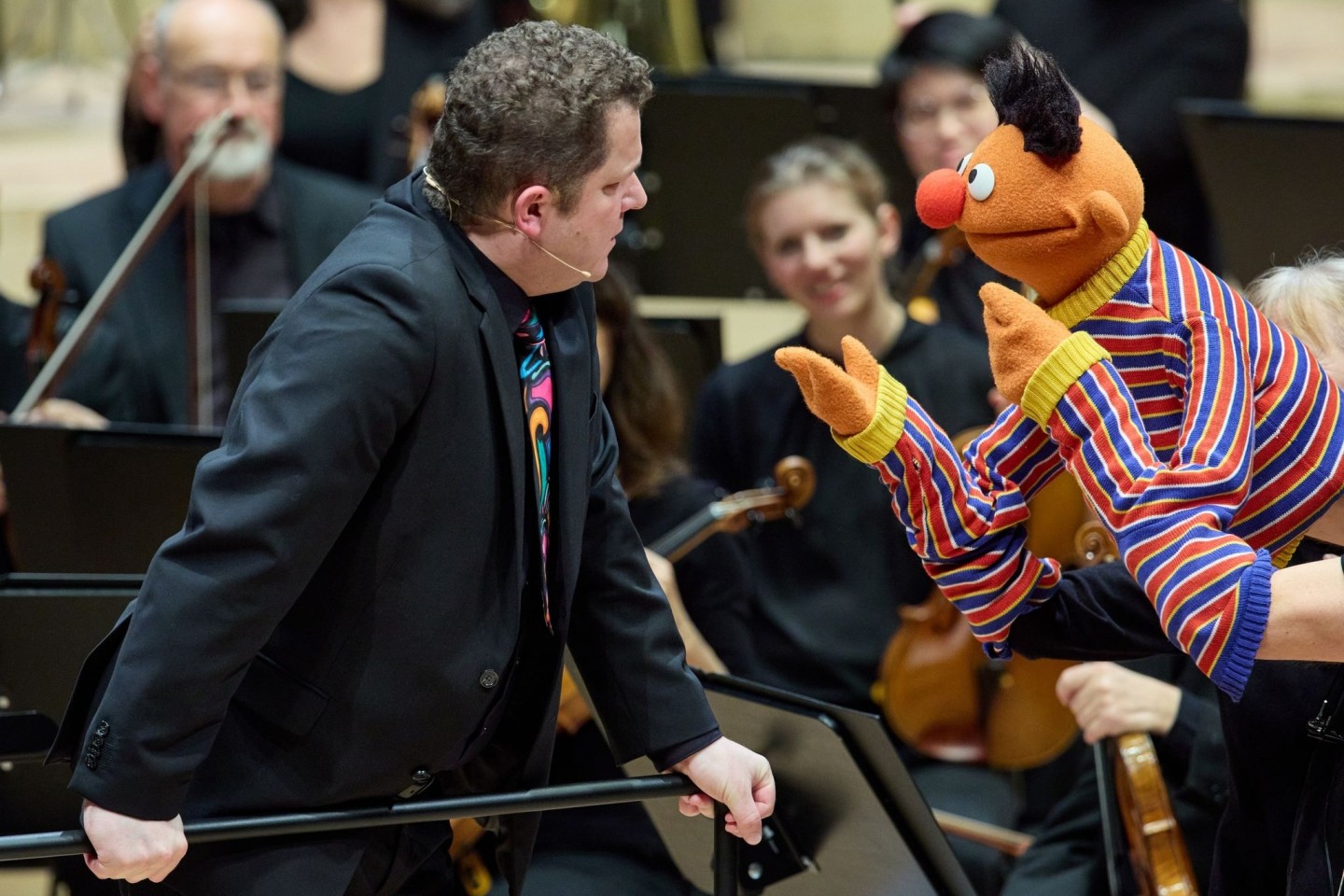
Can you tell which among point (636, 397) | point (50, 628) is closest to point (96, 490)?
point (50, 628)

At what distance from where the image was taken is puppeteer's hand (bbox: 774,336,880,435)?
1.43 metres

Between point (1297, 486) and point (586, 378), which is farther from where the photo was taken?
point (586, 378)

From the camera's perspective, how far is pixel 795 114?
3531 millimetres

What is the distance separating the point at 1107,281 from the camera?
4.64 feet

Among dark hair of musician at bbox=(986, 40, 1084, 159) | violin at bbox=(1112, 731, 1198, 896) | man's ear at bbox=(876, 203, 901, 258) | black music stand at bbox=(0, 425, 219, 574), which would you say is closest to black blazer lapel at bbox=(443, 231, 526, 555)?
dark hair of musician at bbox=(986, 40, 1084, 159)

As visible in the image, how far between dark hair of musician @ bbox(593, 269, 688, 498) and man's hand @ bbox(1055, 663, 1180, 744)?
2.52ft

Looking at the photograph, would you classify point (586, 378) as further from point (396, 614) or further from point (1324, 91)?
point (1324, 91)

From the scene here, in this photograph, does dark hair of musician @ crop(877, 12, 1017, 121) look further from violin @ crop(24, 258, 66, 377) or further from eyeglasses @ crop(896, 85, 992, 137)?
violin @ crop(24, 258, 66, 377)

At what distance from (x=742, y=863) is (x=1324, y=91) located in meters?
4.03

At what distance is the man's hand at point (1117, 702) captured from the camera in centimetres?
209

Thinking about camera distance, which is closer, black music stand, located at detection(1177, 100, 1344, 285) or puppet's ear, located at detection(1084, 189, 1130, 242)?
puppet's ear, located at detection(1084, 189, 1130, 242)

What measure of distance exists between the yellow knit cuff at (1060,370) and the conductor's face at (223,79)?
2.22 metres

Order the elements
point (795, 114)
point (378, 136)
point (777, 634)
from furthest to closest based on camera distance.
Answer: point (378, 136)
point (795, 114)
point (777, 634)

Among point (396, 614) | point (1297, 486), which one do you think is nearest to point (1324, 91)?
point (1297, 486)
